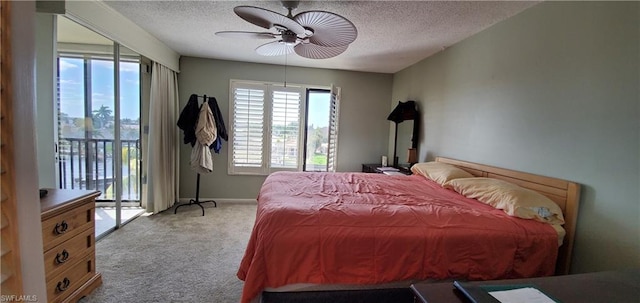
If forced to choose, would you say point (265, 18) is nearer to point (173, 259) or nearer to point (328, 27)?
point (328, 27)

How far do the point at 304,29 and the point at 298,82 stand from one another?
249 centimetres

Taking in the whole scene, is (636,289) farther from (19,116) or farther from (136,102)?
(136,102)

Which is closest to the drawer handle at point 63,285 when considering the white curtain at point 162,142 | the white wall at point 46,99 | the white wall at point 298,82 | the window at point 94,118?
the white wall at point 46,99

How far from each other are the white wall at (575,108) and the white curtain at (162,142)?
3.86 m

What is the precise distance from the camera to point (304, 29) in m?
2.03


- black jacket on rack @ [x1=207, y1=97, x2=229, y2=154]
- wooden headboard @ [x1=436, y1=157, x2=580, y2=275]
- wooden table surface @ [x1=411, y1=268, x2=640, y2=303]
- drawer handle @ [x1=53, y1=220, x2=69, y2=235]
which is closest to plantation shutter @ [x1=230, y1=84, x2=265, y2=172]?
black jacket on rack @ [x1=207, y1=97, x2=229, y2=154]

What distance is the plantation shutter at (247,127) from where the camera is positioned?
14.2 feet

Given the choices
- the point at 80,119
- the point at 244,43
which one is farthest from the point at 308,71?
the point at 80,119

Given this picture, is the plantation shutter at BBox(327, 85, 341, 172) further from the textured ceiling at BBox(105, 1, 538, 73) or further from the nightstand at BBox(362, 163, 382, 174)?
the textured ceiling at BBox(105, 1, 538, 73)

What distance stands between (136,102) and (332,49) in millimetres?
2761

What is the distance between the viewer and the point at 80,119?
3008 millimetres

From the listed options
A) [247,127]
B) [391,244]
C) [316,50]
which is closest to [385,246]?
[391,244]

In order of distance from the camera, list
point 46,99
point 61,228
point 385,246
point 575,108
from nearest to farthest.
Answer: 1. point 385,246
2. point 61,228
3. point 575,108
4. point 46,99

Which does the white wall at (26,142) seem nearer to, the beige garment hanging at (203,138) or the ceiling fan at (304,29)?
the ceiling fan at (304,29)
